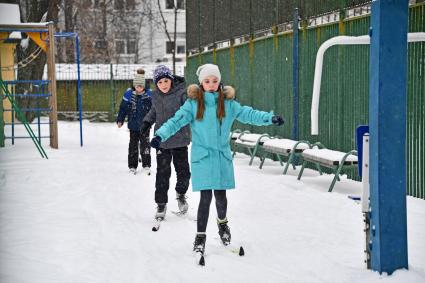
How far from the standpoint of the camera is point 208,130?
17.8ft

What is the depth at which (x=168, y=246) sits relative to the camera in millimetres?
5777

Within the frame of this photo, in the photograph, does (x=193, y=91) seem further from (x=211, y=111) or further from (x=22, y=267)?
(x=22, y=267)

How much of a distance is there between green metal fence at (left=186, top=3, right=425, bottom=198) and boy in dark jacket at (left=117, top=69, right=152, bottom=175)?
2728 mm

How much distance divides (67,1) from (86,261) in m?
31.0

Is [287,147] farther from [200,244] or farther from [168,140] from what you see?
[200,244]

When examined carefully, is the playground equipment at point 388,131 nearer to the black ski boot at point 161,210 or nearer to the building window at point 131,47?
the black ski boot at point 161,210

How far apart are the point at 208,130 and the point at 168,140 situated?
1.56 meters

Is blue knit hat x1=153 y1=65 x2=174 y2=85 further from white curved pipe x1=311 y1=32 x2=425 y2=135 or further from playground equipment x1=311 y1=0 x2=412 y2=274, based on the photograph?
white curved pipe x1=311 y1=32 x2=425 y2=135

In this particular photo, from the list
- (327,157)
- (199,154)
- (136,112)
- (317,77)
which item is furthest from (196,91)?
(136,112)

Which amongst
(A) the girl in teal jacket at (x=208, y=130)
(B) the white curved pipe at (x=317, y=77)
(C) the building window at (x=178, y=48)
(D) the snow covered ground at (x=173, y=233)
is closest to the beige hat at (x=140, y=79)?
(D) the snow covered ground at (x=173, y=233)

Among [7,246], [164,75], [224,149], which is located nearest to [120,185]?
[164,75]

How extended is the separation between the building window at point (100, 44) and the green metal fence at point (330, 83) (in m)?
27.5

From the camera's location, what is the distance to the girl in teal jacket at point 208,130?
5391 millimetres

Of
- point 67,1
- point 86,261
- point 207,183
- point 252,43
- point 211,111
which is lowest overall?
point 86,261
